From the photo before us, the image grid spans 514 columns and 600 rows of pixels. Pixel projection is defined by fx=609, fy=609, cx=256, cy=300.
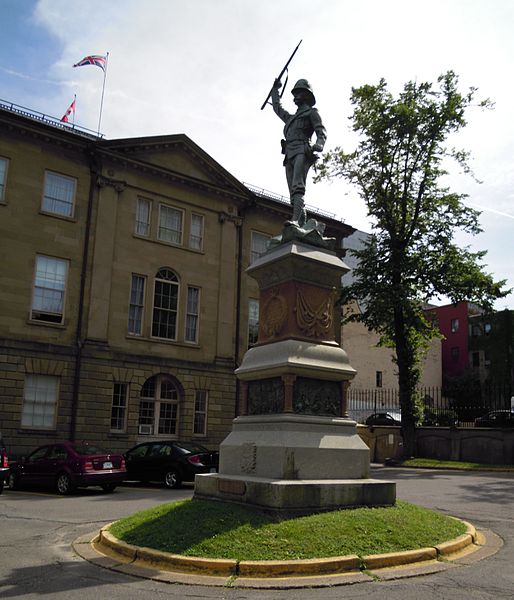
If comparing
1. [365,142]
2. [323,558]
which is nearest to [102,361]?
[365,142]

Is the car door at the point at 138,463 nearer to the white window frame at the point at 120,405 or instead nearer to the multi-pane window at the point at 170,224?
the white window frame at the point at 120,405

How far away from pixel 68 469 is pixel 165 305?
12.6m

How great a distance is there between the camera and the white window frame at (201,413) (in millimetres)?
29203

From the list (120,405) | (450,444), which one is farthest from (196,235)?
(450,444)

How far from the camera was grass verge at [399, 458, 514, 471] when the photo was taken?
23.0 meters

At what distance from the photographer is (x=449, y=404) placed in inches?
1781

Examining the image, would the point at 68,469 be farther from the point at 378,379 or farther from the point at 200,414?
the point at 378,379

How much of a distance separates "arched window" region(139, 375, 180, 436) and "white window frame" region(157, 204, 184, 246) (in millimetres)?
6556

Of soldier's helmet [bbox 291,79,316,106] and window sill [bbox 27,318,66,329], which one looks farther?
window sill [bbox 27,318,66,329]

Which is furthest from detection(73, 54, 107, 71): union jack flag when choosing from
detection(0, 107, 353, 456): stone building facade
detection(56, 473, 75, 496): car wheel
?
detection(56, 473, 75, 496): car wheel

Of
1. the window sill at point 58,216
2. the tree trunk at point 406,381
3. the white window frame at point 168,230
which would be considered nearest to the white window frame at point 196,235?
the white window frame at point 168,230

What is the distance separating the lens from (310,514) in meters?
8.01

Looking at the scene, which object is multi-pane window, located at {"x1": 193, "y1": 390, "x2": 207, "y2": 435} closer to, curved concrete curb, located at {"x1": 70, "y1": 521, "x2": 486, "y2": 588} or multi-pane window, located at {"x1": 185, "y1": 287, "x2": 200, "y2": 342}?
multi-pane window, located at {"x1": 185, "y1": 287, "x2": 200, "y2": 342}

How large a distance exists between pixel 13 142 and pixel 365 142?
16.3 meters
